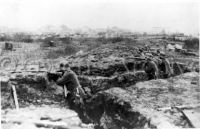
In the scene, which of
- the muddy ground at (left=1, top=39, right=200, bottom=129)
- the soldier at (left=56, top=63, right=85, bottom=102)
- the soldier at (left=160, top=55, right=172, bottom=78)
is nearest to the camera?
the muddy ground at (left=1, top=39, right=200, bottom=129)

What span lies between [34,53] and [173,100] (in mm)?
8320

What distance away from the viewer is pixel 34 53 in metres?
12.7

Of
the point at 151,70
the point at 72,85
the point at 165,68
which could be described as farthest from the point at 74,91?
the point at 165,68

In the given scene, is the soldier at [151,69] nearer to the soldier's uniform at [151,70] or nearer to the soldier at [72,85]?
the soldier's uniform at [151,70]

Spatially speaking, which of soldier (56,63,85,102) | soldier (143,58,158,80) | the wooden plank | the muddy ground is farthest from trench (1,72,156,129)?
soldier (143,58,158,80)

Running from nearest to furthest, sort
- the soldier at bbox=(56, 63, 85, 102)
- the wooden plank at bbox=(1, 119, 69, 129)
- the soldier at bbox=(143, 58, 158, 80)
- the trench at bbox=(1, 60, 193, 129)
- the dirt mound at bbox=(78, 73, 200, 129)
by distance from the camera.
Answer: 1. the wooden plank at bbox=(1, 119, 69, 129)
2. the dirt mound at bbox=(78, 73, 200, 129)
3. the trench at bbox=(1, 60, 193, 129)
4. the soldier at bbox=(56, 63, 85, 102)
5. the soldier at bbox=(143, 58, 158, 80)

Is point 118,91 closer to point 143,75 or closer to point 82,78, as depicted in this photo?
point 82,78

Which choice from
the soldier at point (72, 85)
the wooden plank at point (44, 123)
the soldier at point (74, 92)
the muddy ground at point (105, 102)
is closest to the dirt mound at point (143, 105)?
the muddy ground at point (105, 102)

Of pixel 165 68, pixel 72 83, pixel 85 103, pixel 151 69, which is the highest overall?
pixel 72 83

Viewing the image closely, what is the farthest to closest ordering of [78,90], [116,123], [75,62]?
[75,62]
[78,90]
[116,123]

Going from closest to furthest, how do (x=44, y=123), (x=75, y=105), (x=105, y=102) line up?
(x=44, y=123) → (x=75, y=105) → (x=105, y=102)

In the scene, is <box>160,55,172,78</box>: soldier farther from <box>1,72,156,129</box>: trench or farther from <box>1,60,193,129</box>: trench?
<box>1,72,156,129</box>: trench

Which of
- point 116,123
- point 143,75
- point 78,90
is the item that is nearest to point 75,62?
point 143,75

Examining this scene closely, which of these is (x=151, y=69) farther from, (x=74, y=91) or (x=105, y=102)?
(x=74, y=91)
